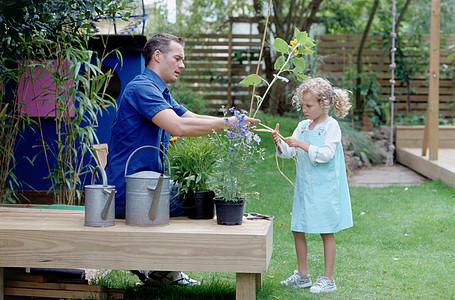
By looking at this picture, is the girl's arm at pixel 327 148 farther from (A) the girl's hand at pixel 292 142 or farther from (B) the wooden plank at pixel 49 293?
(B) the wooden plank at pixel 49 293

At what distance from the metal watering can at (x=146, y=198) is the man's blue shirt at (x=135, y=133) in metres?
0.24

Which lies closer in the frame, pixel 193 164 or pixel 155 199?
pixel 155 199

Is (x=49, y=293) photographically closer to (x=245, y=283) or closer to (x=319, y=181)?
(x=245, y=283)

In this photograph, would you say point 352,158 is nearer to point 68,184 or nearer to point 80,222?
point 68,184

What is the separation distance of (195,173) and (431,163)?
5.48 m

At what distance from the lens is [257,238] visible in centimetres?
261

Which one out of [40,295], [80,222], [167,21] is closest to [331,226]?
[80,222]

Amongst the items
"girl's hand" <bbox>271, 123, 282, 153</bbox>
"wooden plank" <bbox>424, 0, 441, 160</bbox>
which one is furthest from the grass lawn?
"wooden plank" <bbox>424, 0, 441, 160</bbox>

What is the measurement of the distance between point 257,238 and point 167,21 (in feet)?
32.8

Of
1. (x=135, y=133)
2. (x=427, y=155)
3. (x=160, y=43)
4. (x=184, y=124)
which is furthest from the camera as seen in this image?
(x=427, y=155)

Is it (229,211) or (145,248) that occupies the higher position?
(229,211)

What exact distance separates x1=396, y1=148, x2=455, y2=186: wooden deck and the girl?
3844mm

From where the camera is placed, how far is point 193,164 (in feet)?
9.82

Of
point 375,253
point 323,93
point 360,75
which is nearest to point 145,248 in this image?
point 323,93
